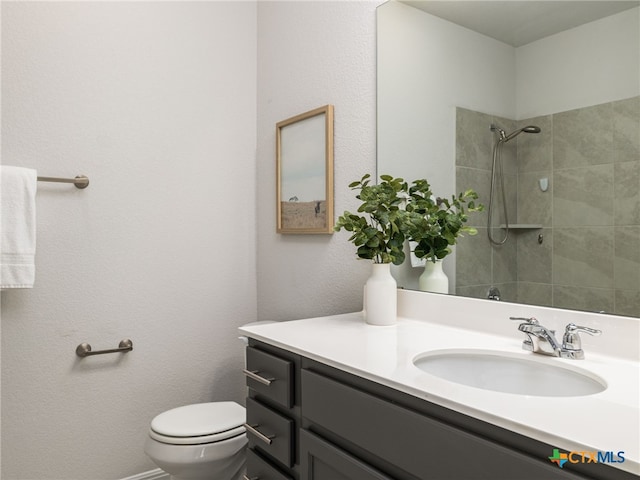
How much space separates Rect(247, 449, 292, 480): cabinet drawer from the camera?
1.22 m

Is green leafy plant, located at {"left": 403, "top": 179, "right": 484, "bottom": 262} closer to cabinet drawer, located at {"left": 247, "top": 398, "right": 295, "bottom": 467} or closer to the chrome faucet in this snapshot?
the chrome faucet

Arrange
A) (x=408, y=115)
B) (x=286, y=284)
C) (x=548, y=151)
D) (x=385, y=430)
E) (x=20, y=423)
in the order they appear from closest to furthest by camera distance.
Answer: (x=385, y=430) < (x=548, y=151) < (x=408, y=115) < (x=20, y=423) < (x=286, y=284)

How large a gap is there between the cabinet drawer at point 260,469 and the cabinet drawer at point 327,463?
128 millimetres

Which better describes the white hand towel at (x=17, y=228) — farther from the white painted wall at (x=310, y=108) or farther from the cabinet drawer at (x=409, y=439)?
the cabinet drawer at (x=409, y=439)

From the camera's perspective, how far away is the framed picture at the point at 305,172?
6.02 ft

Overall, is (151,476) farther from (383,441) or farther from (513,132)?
(513,132)

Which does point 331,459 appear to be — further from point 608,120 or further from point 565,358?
point 608,120

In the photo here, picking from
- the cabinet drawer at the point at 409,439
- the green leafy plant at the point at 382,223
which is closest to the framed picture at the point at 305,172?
the green leafy plant at the point at 382,223

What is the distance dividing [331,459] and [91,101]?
1.69 metres

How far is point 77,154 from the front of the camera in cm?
186

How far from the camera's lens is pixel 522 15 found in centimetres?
124

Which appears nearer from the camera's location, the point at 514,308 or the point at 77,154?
the point at 514,308

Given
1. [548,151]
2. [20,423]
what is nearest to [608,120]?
[548,151]

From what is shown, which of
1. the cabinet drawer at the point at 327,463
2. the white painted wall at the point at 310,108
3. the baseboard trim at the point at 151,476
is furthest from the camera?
the baseboard trim at the point at 151,476
